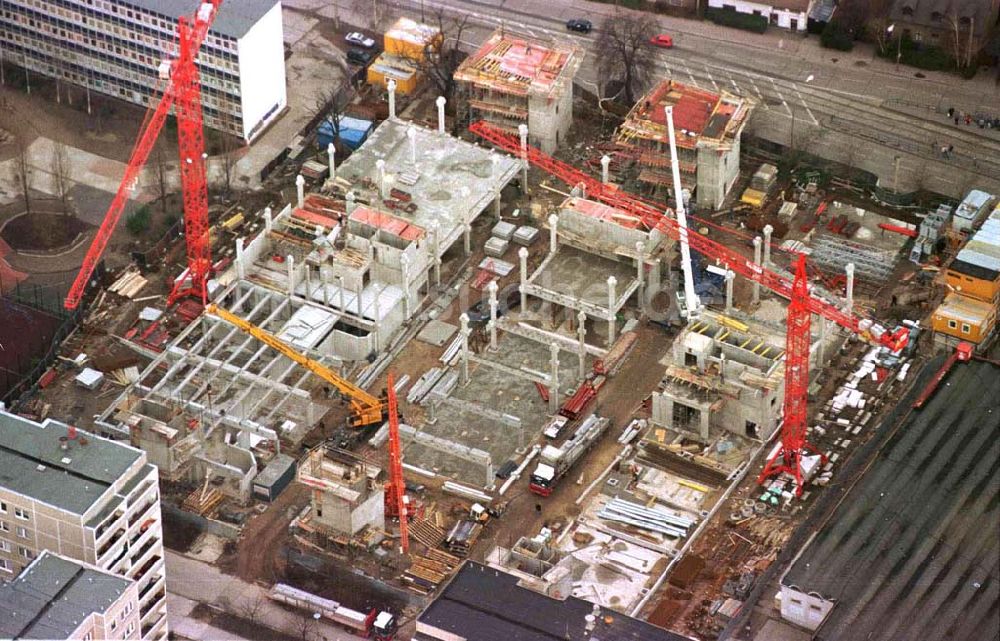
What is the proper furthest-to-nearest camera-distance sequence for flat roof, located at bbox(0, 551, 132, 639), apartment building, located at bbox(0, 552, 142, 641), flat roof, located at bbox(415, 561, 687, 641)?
flat roof, located at bbox(415, 561, 687, 641)
apartment building, located at bbox(0, 552, 142, 641)
flat roof, located at bbox(0, 551, 132, 639)

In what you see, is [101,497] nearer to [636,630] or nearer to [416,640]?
[416,640]

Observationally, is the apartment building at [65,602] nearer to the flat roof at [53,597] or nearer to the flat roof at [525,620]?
the flat roof at [53,597]

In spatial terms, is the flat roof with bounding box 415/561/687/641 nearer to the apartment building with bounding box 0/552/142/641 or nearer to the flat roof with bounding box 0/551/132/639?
the apartment building with bounding box 0/552/142/641

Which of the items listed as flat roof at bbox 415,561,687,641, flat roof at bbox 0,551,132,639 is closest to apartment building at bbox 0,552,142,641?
flat roof at bbox 0,551,132,639

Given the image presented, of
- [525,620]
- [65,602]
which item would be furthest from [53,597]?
[525,620]

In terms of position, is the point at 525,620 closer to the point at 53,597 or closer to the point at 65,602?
the point at 65,602

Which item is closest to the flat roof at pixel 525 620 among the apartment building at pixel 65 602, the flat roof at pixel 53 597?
the apartment building at pixel 65 602

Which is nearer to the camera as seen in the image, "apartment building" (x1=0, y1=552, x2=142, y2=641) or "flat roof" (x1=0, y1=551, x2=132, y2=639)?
"flat roof" (x1=0, y1=551, x2=132, y2=639)
